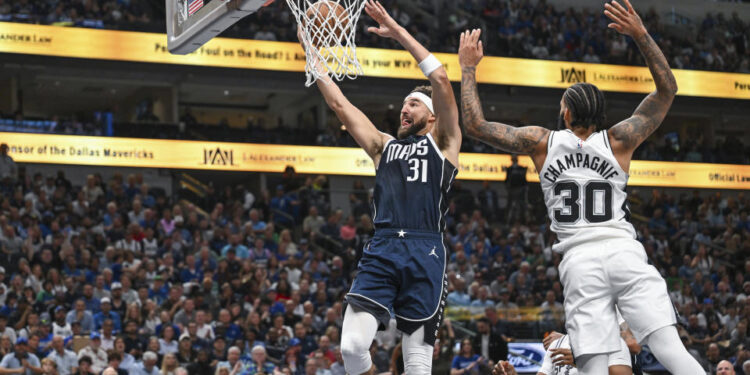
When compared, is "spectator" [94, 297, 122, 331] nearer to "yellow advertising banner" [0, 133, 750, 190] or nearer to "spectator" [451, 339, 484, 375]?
"spectator" [451, 339, 484, 375]

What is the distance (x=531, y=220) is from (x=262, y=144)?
8.68 metres

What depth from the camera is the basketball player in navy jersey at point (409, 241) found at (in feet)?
20.1

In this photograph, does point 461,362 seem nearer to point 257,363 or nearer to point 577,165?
point 257,363

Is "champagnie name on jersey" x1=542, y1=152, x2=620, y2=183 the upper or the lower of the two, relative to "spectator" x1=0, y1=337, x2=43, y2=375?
upper

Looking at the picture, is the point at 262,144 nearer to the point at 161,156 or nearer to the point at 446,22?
the point at 161,156

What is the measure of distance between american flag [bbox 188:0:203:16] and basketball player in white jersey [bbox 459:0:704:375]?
2.91 m

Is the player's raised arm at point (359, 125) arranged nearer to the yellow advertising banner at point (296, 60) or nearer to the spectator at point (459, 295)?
the spectator at point (459, 295)

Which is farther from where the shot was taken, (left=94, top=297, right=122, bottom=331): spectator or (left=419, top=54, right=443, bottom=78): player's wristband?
(left=94, top=297, right=122, bottom=331): spectator

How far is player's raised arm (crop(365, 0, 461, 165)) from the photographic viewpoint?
6270 millimetres

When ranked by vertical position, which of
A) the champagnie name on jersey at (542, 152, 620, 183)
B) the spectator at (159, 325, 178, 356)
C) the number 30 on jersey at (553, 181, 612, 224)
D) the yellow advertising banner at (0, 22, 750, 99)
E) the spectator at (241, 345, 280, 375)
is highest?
the yellow advertising banner at (0, 22, 750, 99)

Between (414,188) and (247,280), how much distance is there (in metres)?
12.2

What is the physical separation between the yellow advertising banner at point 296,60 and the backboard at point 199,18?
19.2 m

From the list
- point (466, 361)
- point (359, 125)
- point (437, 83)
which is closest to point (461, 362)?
point (466, 361)

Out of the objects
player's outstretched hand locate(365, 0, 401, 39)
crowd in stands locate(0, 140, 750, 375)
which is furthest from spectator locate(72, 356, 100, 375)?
player's outstretched hand locate(365, 0, 401, 39)
